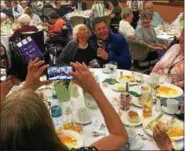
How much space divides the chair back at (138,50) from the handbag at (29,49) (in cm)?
135

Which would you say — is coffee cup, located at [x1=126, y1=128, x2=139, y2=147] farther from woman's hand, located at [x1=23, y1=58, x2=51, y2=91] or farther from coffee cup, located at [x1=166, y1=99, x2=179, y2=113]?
woman's hand, located at [x1=23, y1=58, x2=51, y2=91]

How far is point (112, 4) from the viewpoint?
8531 millimetres

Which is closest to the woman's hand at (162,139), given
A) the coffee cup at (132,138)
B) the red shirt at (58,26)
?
the coffee cup at (132,138)

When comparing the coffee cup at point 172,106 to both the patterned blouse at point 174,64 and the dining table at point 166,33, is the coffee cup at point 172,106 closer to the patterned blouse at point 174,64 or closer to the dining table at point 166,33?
→ the patterned blouse at point 174,64

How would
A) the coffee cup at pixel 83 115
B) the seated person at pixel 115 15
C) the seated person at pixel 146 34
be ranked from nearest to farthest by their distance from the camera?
the coffee cup at pixel 83 115
the seated person at pixel 146 34
the seated person at pixel 115 15

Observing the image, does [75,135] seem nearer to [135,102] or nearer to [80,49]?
[135,102]

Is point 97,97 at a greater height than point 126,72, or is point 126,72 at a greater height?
point 97,97

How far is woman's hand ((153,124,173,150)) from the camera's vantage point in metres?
1.63

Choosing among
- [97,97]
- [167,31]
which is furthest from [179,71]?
[167,31]

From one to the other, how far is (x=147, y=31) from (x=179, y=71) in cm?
172

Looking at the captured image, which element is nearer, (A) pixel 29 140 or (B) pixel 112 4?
(A) pixel 29 140

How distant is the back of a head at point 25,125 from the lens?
105cm

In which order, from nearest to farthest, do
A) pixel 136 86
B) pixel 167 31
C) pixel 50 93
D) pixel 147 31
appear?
pixel 50 93 → pixel 136 86 → pixel 147 31 → pixel 167 31

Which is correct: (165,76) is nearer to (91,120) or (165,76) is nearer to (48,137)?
(91,120)
